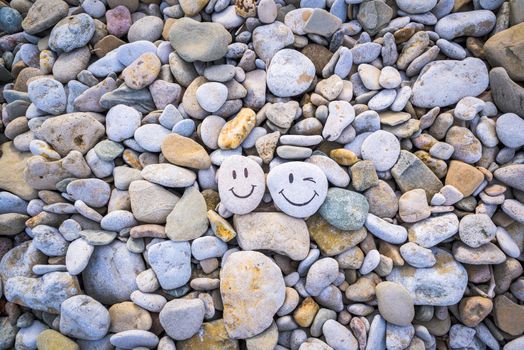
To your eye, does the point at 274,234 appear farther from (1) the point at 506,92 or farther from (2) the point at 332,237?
(1) the point at 506,92

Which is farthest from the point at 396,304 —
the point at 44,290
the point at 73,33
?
the point at 73,33

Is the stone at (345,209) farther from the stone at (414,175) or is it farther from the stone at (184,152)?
the stone at (184,152)

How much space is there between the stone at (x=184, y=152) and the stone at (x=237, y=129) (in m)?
0.09

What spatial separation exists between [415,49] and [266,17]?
634mm

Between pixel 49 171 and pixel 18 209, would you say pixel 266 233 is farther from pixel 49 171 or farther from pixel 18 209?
pixel 18 209

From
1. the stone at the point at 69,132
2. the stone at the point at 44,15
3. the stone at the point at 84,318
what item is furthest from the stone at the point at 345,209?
the stone at the point at 44,15

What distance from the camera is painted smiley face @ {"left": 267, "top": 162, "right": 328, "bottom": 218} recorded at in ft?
4.45

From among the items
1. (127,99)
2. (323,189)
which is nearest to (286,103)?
(323,189)

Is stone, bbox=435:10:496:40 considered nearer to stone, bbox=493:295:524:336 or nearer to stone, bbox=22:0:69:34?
stone, bbox=493:295:524:336

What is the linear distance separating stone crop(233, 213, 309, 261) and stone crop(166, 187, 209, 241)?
0.13 metres

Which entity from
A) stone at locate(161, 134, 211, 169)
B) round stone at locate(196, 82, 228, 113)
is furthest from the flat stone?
round stone at locate(196, 82, 228, 113)

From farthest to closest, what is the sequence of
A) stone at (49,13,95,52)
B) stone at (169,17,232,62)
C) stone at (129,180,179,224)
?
1. stone at (49,13,95,52)
2. stone at (169,17,232,62)
3. stone at (129,180,179,224)

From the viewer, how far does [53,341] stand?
129 cm

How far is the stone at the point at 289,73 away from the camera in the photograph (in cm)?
152
